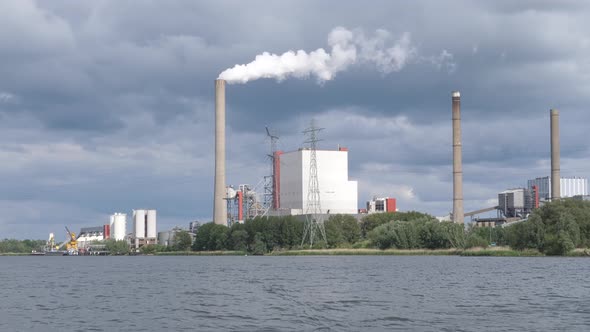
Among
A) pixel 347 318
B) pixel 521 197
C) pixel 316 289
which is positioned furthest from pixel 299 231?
pixel 347 318

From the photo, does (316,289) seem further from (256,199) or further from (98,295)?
(256,199)

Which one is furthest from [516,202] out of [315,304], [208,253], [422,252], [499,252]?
[315,304]

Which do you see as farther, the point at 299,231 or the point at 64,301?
the point at 299,231

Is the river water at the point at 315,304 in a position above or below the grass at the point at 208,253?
above

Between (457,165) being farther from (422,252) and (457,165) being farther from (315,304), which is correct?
(315,304)

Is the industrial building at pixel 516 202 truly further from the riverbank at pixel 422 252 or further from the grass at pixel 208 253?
the grass at pixel 208 253

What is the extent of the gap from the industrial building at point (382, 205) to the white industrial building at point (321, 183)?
1879 cm

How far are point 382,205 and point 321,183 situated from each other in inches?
1181

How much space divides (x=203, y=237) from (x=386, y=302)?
125471 mm

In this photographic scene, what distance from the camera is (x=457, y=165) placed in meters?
132

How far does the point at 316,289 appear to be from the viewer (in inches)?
1757

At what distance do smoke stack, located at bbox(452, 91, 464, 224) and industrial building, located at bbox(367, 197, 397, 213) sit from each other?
5248 cm

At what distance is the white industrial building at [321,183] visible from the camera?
162375mm

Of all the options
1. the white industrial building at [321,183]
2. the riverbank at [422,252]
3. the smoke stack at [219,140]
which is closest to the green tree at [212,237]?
the smoke stack at [219,140]
